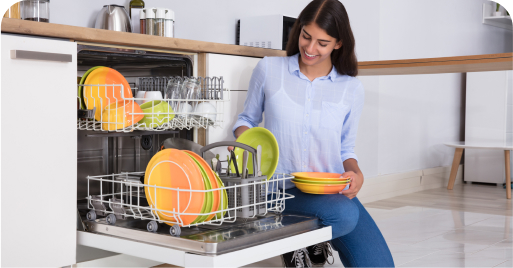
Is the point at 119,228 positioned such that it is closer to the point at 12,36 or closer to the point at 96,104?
the point at 96,104

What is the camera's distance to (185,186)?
1286mm

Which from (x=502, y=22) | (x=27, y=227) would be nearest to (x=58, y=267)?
(x=27, y=227)

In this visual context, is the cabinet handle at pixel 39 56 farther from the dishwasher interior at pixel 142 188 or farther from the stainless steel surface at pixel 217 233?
the stainless steel surface at pixel 217 233

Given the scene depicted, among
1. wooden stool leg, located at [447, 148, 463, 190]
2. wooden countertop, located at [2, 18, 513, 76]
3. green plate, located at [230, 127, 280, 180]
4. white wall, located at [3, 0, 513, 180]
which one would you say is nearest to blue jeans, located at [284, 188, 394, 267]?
green plate, located at [230, 127, 280, 180]

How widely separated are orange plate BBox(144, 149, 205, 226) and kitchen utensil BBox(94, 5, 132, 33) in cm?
97

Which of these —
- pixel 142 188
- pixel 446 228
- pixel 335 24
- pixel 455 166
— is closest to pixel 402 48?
pixel 455 166

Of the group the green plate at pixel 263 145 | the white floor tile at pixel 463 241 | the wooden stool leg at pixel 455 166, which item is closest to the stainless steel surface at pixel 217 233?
the green plate at pixel 263 145

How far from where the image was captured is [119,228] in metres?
1.31

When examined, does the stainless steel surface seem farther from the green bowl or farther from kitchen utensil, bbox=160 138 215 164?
kitchen utensil, bbox=160 138 215 164

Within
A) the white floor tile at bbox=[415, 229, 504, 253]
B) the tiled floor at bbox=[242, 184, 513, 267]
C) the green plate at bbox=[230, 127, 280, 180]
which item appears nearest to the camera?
the green plate at bbox=[230, 127, 280, 180]

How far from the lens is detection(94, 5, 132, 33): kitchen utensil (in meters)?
2.11

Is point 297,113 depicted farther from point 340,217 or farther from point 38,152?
point 38,152

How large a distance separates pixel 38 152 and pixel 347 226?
857 millimetres

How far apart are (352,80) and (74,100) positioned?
38.3 inches
